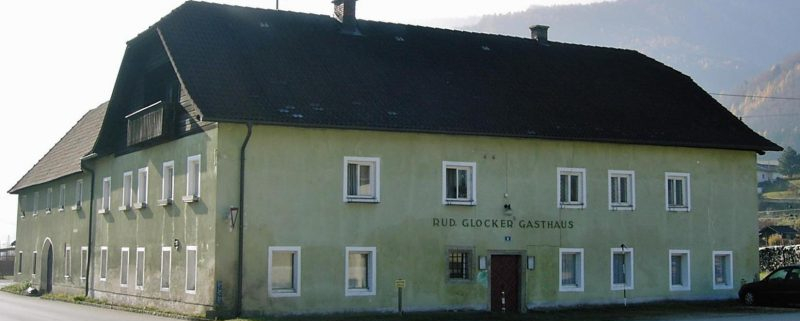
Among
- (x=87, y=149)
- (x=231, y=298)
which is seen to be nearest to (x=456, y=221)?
(x=231, y=298)

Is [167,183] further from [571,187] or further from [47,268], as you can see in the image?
[47,268]

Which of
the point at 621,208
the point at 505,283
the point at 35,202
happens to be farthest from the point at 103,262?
the point at 621,208

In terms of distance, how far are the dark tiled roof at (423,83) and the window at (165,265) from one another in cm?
612

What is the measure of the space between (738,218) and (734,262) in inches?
60.6

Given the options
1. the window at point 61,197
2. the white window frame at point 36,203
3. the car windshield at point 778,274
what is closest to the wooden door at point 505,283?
the car windshield at point 778,274

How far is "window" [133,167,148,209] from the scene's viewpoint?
35.4 metres

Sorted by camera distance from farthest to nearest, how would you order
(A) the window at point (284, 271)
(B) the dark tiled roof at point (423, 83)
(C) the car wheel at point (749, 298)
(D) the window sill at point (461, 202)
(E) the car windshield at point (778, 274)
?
(C) the car wheel at point (749, 298)
(E) the car windshield at point (778, 274)
(D) the window sill at point (461, 202)
(B) the dark tiled roof at point (423, 83)
(A) the window at point (284, 271)

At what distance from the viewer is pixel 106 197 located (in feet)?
132

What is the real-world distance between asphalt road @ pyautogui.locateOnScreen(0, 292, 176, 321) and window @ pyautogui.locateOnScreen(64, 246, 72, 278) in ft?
21.3

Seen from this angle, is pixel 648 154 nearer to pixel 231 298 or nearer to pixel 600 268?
pixel 600 268

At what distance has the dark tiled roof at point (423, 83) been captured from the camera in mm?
29922

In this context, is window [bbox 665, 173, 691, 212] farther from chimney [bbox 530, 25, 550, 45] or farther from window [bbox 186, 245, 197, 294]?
window [bbox 186, 245, 197, 294]

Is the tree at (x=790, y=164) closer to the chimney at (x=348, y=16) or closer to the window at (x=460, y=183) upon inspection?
the chimney at (x=348, y=16)

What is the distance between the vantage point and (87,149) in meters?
44.0
